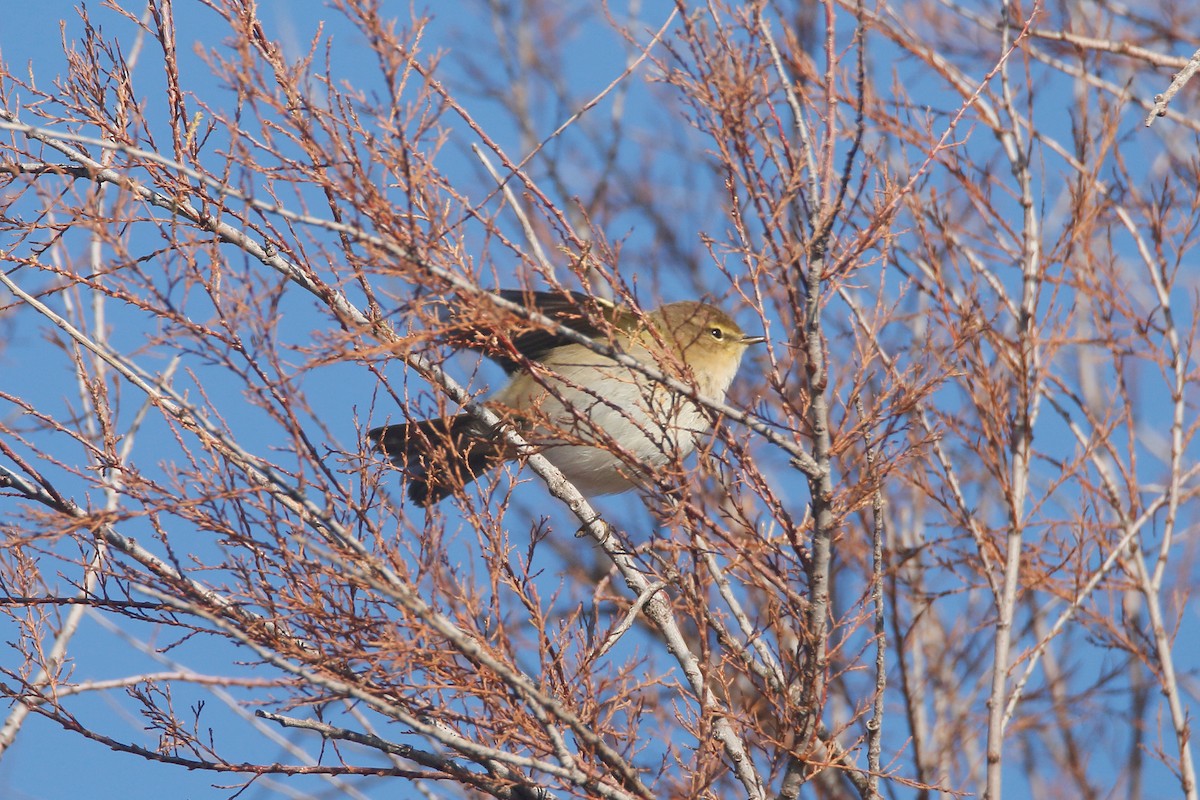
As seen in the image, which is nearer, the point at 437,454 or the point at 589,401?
the point at 437,454

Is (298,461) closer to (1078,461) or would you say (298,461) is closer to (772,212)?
(772,212)

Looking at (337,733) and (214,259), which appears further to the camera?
(337,733)

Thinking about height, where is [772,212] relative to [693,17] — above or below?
below

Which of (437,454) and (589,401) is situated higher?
(589,401)

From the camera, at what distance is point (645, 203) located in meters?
10.7

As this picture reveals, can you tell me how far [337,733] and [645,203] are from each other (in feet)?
26.0

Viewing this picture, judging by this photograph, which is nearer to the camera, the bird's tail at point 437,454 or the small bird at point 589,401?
the bird's tail at point 437,454

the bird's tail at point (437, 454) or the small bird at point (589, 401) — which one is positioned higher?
the small bird at point (589, 401)

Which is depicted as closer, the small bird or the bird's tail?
the bird's tail

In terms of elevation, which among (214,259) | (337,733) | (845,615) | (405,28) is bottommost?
(337,733)

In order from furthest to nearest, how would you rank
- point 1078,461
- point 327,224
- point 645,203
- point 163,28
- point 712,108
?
point 645,203, point 1078,461, point 163,28, point 712,108, point 327,224

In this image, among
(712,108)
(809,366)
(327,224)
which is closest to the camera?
(327,224)

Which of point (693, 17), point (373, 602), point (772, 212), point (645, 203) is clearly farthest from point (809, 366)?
point (645, 203)

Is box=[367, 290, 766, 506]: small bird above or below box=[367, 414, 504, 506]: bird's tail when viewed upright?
above
